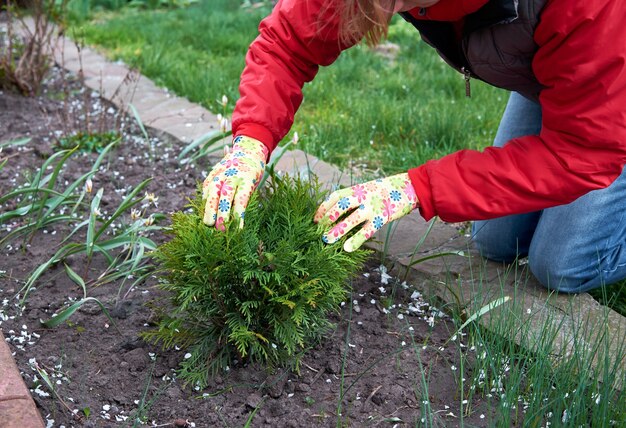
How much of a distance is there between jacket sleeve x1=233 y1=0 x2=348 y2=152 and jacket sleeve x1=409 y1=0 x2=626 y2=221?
Answer: 46 cm

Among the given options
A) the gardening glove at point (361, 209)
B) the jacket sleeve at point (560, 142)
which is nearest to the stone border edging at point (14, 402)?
the gardening glove at point (361, 209)

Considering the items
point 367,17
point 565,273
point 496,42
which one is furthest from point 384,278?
point 367,17

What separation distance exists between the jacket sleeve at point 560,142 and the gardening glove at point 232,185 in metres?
0.43

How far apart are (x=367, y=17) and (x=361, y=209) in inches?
19.9

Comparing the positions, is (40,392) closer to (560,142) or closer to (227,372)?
(227,372)

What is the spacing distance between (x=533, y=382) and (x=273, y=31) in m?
1.24

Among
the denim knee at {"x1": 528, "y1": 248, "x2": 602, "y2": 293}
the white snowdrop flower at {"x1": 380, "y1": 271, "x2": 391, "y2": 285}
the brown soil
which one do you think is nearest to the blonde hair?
the brown soil

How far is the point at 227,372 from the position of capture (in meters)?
2.13

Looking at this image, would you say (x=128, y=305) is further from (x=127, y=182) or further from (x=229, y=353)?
(x=127, y=182)

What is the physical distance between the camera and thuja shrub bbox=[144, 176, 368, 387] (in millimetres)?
1915

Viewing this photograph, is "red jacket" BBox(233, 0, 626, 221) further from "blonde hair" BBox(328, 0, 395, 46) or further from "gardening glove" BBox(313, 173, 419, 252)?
"blonde hair" BBox(328, 0, 395, 46)

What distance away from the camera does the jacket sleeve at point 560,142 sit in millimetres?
1921

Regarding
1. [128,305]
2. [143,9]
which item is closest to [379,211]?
[128,305]

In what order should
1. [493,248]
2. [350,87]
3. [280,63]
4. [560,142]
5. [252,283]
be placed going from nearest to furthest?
[252,283]
[560,142]
[280,63]
[493,248]
[350,87]
